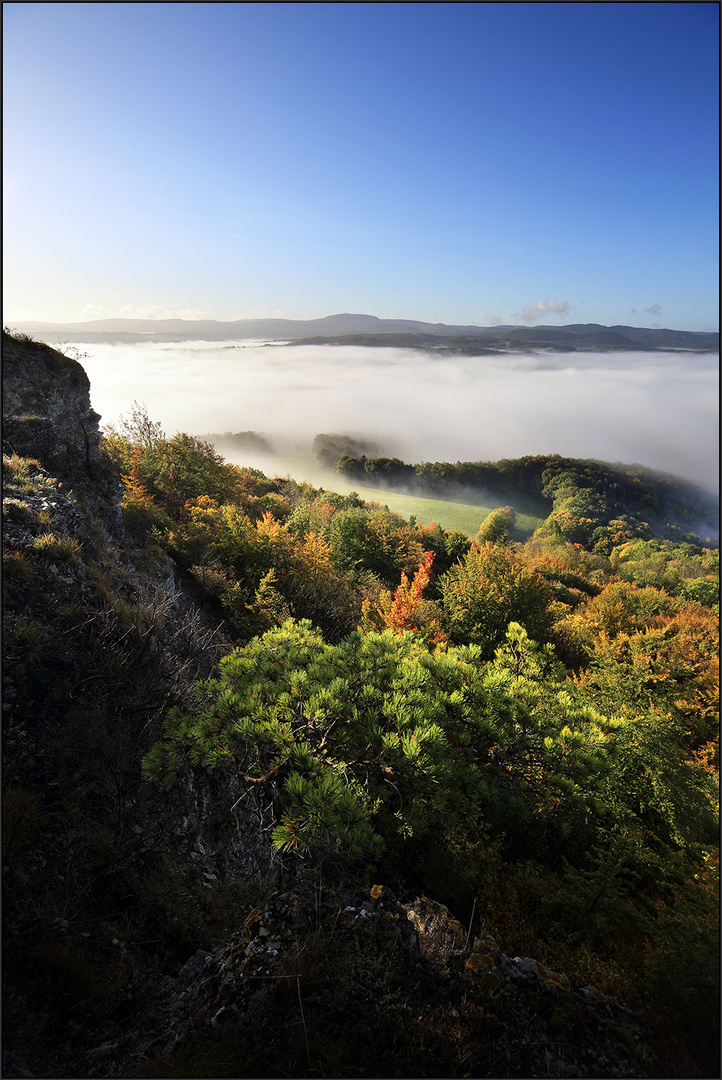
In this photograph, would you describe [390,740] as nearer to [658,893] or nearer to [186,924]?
[186,924]

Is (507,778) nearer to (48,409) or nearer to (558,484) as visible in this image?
(48,409)

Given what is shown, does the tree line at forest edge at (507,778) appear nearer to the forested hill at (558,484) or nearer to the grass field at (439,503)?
the forested hill at (558,484)

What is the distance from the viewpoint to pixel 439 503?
7031 centimetres

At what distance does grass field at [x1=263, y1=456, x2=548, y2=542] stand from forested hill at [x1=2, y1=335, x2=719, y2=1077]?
51.2 m

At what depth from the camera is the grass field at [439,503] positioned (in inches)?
2420

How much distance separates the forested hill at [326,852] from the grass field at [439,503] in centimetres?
5123

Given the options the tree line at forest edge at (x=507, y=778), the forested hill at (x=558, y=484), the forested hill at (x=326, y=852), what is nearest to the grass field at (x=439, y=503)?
the forested hill at (x=558, y=484)

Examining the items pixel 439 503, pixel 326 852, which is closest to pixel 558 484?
pixel 439 503

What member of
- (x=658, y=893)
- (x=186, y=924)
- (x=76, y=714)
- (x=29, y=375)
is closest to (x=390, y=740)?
(x=186, y=924)

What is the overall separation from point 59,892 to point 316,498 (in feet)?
141

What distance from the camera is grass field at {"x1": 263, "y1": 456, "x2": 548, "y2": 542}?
202 ft

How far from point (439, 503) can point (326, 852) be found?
223 ft

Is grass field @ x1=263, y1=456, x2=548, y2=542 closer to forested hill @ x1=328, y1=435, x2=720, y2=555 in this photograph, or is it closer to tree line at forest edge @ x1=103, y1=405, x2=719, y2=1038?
forested hill @ x1=328, y1=435, x2=720, y2=555

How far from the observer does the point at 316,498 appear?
46688 mm
